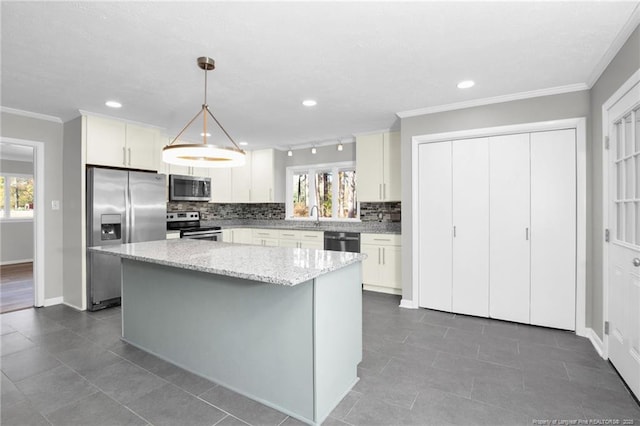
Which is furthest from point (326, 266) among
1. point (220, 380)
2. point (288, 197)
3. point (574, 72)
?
point (288, 197)

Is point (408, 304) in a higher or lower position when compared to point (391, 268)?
lower

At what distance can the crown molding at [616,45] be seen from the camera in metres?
1.97

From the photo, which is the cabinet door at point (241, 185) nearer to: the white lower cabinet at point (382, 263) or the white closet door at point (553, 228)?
the white lower cabinet at point (382, 263)

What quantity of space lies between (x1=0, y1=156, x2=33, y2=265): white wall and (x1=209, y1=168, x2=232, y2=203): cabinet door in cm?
482

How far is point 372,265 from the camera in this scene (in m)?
4.66

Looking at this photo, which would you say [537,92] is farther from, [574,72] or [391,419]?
[391,419]

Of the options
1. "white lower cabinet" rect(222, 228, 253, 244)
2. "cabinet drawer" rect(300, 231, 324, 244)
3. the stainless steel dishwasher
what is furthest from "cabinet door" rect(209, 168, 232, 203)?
the stainless steel dishwasher

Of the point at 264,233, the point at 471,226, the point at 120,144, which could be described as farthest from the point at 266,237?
the point at 471,226

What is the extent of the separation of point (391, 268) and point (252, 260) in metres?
2.83

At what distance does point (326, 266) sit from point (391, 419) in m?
0.96

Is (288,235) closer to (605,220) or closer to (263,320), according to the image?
(263,320)

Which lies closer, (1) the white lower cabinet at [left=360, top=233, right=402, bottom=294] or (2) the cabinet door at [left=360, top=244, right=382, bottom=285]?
(1) the white lower cabinet at [left=360, top=233, right=402, bottom=294]

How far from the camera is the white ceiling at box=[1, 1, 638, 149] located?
191 centimetres

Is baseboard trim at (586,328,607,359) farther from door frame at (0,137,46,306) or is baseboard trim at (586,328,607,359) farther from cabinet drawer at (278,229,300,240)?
door frame at (0,137,46,306)
